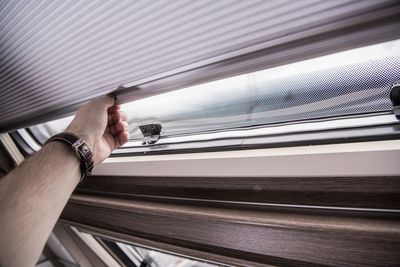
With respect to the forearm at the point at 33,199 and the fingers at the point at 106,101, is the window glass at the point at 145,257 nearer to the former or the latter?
the forearm at the point at 33,199

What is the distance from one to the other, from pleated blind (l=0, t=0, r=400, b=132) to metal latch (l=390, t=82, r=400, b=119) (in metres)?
0.21

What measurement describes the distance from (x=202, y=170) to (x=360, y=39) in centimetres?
64

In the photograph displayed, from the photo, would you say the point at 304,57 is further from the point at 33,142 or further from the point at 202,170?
the point at 33,142

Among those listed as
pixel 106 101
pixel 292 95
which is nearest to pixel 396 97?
pixel 292 95

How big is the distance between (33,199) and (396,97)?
3.81 feet

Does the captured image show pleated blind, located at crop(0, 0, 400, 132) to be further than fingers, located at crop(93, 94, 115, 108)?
No

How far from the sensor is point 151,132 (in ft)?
4.48

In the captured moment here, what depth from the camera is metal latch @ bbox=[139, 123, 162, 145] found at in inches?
52.7

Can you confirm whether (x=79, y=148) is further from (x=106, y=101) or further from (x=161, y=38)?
(x=161, y=38)

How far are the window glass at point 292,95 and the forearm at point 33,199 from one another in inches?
20.0

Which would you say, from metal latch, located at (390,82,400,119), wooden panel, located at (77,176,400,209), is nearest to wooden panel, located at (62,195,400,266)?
wooden panel, located at (77,176,400,209)

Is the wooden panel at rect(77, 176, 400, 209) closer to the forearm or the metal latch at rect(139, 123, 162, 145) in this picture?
the metal latch at rect(139, 123, 162, 145)

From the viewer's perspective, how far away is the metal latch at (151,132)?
1339 mm

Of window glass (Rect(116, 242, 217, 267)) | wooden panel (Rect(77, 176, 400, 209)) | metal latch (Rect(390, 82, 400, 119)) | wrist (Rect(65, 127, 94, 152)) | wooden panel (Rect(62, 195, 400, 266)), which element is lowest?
window glass (Rect(116, 242, 217, 267))
